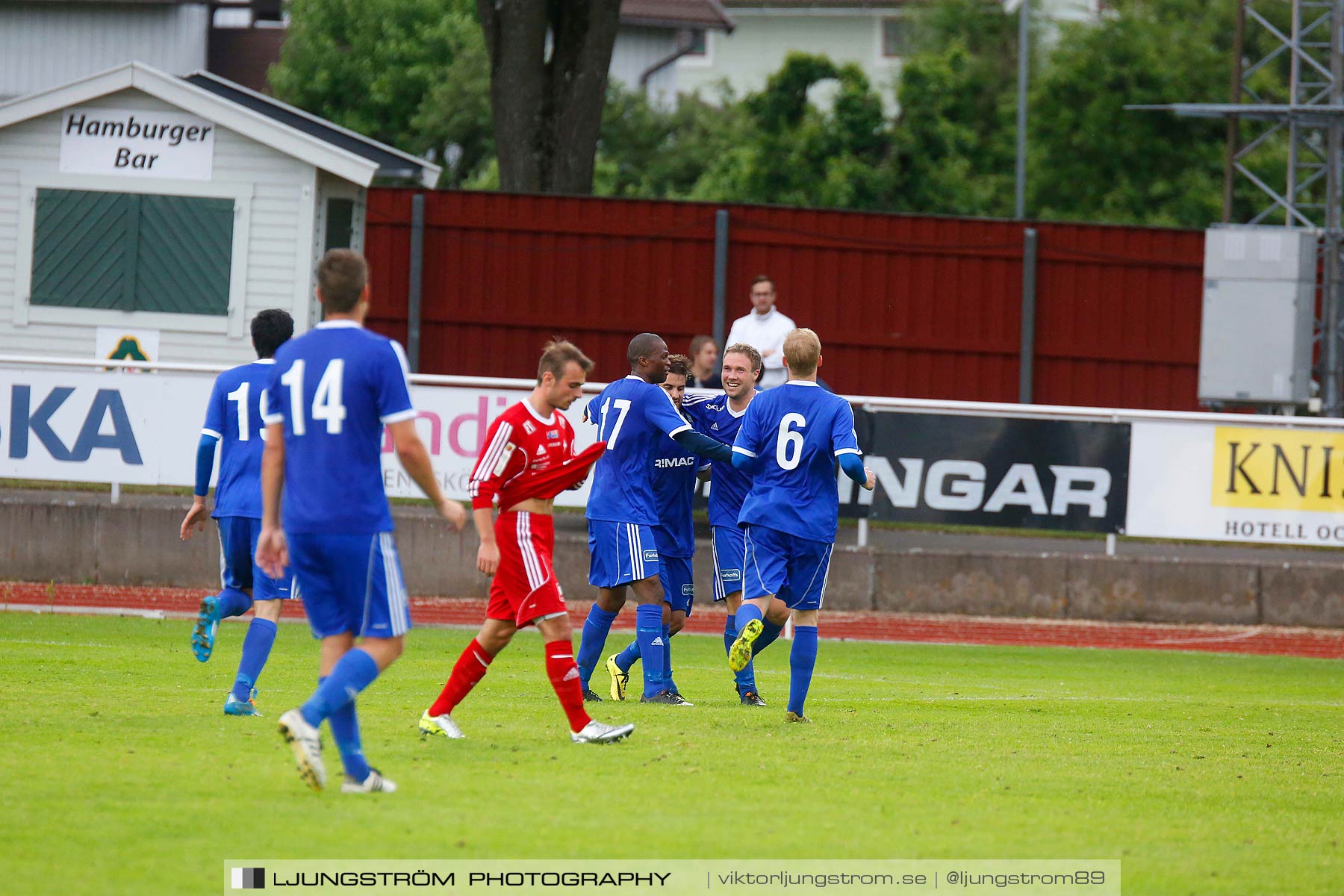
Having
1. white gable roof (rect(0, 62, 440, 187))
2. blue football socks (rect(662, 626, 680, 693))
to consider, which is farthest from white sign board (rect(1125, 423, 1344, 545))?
white gable roof (rect(0, 62, 440, 187))

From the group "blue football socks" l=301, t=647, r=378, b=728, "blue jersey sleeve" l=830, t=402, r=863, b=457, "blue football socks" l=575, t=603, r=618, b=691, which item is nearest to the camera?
"blue football socks" l=301, t=647, r=378, b=728

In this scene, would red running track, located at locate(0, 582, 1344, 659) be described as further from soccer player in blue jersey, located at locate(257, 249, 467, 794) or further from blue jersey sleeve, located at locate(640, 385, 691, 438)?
soccer player in blue jersey, located at locate(257, 249, 467, 794)

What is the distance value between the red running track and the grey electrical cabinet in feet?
20.4

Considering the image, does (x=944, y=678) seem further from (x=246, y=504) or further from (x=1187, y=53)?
(x=1187, y=53)

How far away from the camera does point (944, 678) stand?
1180 centimetres

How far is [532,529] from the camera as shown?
7637mm

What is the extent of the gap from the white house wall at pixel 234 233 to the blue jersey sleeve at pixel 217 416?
467 inches

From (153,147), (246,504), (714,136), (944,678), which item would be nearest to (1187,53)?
(714,136)

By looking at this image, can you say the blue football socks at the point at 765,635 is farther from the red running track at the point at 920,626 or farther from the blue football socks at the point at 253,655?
the red running track at the point at 920,626

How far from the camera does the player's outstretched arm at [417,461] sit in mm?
6008

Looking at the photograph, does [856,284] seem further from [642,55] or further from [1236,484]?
[642,55]

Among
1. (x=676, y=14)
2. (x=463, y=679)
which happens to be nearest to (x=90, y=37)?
(x=676, y=14)

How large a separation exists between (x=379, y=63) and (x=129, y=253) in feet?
91.2

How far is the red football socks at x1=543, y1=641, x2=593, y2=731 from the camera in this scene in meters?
7.48
